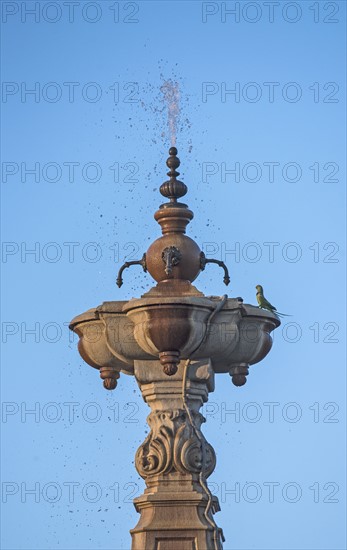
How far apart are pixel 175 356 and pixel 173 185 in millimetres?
2621

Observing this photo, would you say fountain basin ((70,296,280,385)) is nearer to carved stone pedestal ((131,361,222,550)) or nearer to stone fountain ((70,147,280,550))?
stone fountain ((70,147,280,550))

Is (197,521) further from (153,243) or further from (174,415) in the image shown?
(153,243)

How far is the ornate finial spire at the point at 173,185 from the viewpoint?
2914 centimetres

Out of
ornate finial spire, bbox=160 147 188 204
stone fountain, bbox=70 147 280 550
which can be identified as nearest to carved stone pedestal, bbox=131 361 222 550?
stone fountain, bbox=70 147 280 550

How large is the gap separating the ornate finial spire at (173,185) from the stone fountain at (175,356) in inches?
0.8

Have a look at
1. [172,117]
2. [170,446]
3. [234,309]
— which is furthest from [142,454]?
[172,117]

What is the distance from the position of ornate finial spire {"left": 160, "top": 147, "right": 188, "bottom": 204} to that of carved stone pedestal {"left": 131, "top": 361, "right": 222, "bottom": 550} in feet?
7.80

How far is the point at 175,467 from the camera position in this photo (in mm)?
28062

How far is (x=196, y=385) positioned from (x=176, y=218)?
2.31 metres

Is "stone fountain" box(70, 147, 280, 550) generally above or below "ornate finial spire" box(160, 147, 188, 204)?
below

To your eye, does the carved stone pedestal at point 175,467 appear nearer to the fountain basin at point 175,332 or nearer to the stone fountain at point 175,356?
the stone fountain at point 175,356

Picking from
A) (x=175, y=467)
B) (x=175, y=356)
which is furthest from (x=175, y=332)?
(x=175, y=467)

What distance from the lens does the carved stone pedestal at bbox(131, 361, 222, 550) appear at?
2775cm

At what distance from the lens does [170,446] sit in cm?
2809
